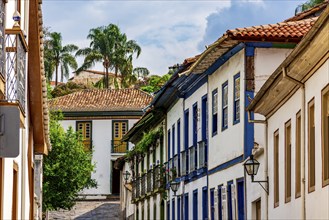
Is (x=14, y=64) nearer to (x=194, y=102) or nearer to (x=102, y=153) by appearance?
(x=194, y=102)

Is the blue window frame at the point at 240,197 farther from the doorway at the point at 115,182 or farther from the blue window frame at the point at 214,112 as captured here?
the doorway at the point at 115,182

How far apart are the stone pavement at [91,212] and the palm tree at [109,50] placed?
22.8 m

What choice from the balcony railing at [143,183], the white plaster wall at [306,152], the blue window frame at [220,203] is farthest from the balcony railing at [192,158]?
the balcony railing at [143,183]

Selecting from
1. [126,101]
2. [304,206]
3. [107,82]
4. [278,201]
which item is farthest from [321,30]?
[107,82]

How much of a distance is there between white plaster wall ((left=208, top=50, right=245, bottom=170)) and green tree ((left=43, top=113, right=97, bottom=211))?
2684 cm

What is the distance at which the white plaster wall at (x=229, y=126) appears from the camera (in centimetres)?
2653

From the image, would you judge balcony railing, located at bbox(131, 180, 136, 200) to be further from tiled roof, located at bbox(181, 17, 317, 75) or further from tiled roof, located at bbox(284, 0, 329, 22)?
tiled roof, located at bbox(181, 17, 317, 75)

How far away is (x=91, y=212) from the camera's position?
6881 centimetres

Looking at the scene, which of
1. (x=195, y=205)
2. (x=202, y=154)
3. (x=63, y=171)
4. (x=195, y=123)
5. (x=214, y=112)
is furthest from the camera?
(x=63, y=171)

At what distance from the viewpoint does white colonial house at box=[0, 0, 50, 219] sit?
10.4m

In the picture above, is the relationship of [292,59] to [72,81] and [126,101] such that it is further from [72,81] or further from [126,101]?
[72,81]

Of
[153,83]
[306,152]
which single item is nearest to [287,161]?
[306,152]

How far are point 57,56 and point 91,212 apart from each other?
96.2ft

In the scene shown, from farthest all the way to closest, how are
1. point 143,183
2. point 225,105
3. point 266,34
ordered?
point 143,183 < point 225,105 < point 266,34
